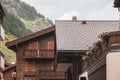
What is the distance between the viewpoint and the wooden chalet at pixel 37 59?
55406 mm

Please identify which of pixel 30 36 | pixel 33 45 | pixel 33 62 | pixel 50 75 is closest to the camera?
pixel 30 36

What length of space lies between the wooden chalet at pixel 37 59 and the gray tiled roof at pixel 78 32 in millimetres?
19156

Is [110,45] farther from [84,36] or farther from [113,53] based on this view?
[84,36]

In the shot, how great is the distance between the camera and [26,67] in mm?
56469

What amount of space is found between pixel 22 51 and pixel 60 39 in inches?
1031

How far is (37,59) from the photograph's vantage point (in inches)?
2217

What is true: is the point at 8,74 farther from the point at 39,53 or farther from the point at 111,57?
the point at 111,57

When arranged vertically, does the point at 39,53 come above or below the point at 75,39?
above

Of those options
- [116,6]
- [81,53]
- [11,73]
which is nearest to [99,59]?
[116,6]

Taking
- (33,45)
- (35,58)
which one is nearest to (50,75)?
(35,58)

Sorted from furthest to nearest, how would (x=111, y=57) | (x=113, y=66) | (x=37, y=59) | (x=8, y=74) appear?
(x=8, y=74)
(x=37, y=59)
(x=111, y=57)
(x=113, y=66)

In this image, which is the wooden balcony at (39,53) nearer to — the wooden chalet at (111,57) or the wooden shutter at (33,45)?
the wooden shutter at (33,45)

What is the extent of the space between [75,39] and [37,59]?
25297mm

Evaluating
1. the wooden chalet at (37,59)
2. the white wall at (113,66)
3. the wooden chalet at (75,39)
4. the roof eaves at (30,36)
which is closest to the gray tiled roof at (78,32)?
the wooden chalet at (75,39)
